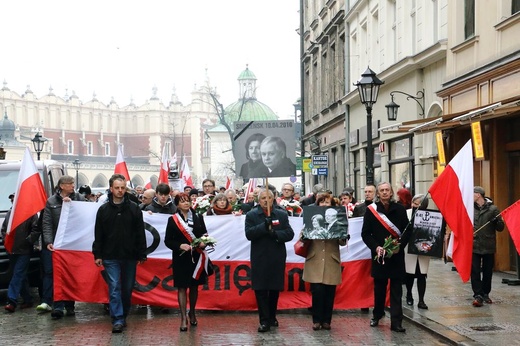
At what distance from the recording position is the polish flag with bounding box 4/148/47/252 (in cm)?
1309

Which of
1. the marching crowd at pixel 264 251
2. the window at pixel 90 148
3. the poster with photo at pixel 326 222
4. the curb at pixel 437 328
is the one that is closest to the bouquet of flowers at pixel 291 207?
the curb at pixel 437 328

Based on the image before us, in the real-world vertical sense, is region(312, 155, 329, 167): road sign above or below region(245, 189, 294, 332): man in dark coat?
above

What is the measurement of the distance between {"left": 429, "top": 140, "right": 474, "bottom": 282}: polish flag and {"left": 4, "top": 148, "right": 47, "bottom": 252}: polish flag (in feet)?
17.5

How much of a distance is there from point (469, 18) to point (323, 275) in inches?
376

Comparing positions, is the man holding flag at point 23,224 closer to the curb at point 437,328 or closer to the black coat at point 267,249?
the black coat at point 267,249

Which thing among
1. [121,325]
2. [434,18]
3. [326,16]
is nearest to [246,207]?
[121,325]

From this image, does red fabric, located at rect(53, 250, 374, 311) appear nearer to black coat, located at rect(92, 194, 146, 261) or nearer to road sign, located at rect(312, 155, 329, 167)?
black coat, located at rect(92, 194, 146, 261)

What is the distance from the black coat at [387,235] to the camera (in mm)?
11312

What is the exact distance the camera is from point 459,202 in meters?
11.4

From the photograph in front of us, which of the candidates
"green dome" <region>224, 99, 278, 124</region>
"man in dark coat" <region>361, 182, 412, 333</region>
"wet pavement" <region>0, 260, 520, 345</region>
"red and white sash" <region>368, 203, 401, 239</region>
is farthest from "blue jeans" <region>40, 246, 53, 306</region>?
"green dome" <region>224, 99, 278, 124</region>

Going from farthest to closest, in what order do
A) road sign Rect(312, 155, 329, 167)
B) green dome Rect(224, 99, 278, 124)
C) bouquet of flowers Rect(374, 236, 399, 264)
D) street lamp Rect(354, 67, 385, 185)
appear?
green dome Rect(224, 99, 278, 124), road sign Rect(312, 155, 329, 167), street lamp Rect(354, 67, 385, 185), bouquet of flowers Rect(374, 236, 399, 264)

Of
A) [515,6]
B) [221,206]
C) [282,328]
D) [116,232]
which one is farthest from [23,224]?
[515,6]

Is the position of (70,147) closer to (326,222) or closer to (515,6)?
Answer: (515,6)

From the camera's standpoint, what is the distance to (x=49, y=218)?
514 inches
